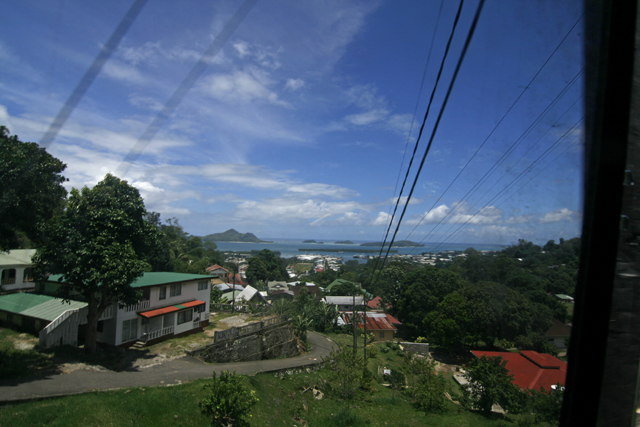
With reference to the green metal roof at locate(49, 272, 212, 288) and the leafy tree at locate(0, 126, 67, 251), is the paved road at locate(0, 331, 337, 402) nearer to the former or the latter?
the leafy tree at locate(0, 126, 67, 251)

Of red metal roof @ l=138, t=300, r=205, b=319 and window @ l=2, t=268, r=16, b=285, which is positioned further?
window @ l=2, t=268, r=16, b=285

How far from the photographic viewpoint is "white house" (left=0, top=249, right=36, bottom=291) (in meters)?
18.4

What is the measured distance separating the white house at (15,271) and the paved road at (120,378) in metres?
12.4

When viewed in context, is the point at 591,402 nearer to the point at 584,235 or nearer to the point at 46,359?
the point at 584,235

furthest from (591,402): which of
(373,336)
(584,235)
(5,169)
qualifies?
(373,336)

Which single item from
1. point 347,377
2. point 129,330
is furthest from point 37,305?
point 347,377

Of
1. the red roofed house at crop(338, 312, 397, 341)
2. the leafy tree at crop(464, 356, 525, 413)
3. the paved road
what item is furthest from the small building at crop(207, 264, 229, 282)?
the leafy tree at crop(464, 356, 525, 413)

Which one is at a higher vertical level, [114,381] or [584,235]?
[584,235]

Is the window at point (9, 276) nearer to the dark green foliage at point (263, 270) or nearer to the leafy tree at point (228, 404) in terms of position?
the leafy tree at point (228, 404)

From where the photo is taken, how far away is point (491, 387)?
11.4 metres

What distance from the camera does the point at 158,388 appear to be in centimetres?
966

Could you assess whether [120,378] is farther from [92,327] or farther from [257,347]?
[257,347]

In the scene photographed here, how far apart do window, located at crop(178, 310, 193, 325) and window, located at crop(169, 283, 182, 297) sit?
1.06 metres

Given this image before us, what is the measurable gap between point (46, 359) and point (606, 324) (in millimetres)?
15551
